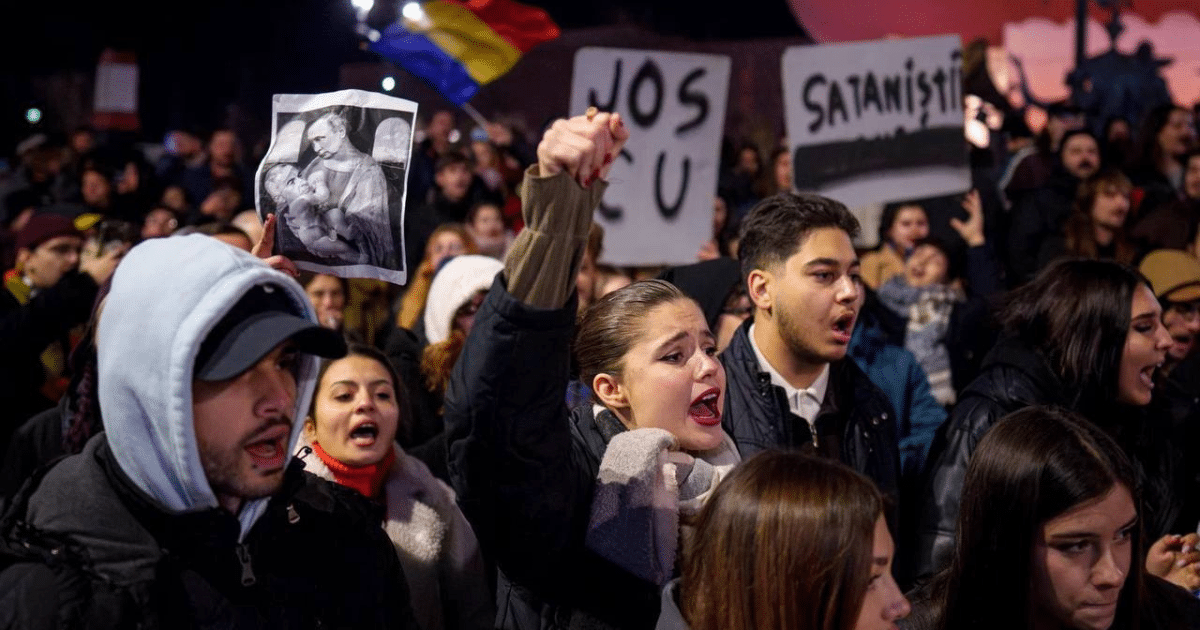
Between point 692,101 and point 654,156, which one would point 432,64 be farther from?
point 692,101

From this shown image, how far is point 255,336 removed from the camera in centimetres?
243

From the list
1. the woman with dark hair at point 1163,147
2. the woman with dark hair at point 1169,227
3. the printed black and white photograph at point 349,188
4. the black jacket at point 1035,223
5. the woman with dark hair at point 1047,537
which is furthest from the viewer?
the woman with dark hair at point 1163,147

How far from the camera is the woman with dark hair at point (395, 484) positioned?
166 inches

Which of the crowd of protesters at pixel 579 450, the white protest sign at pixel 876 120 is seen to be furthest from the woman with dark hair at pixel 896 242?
the crowd of protesters at pixel 579 450

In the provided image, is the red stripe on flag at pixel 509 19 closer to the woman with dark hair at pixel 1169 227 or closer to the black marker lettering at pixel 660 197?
the black marker lettering at pixel 660 197

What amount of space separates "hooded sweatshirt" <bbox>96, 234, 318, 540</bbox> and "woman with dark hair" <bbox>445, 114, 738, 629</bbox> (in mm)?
458

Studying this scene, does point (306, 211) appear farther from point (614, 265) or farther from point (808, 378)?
point (614, 265)

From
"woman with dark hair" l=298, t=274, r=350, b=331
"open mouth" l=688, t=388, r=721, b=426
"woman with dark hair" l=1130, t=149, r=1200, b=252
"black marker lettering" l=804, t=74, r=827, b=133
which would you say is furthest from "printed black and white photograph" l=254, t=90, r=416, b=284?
"woman with dark hair" l=1130, t=149, r=1200, b=252

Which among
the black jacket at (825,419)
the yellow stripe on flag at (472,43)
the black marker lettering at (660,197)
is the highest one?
the yellow stripe on flag at (472,43)

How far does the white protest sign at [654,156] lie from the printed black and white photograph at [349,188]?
394cm

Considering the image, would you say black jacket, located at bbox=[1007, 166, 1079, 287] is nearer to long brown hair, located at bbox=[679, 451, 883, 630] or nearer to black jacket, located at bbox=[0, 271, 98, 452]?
black jacket, located at bbox=[0, 271, 98, 452]

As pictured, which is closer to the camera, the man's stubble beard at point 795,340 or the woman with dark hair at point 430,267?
the man's stubble beard at point 795,340

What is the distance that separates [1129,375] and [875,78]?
353cm

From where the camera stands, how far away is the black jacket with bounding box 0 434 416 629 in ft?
7.44
